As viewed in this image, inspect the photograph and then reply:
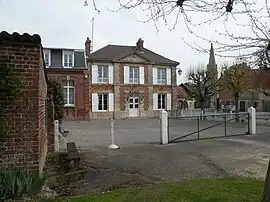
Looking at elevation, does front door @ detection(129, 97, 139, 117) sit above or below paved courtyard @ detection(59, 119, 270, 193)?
above

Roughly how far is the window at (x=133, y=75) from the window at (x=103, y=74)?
2919mm

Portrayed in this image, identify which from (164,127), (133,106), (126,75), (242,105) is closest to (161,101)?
(133,106)

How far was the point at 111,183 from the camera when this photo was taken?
664cm

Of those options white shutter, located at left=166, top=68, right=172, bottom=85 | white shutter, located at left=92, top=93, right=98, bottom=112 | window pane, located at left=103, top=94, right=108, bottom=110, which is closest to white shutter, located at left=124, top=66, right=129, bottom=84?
window pane, located at left=103, top=94, right=108, bottom=110

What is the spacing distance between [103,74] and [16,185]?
3401cm

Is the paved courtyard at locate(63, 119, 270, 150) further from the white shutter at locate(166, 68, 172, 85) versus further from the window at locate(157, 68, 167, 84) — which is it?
the white shutter at locate(166, 68, 172, 85)

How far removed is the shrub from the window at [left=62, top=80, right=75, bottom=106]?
101 ft

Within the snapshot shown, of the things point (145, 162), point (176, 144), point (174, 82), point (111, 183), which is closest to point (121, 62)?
point (174, 82)

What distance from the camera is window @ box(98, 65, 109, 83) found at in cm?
3875

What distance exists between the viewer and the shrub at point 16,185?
17.0 ft

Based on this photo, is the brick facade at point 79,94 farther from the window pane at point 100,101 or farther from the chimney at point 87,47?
the chimney at point 87,47

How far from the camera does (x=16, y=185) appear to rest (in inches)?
207

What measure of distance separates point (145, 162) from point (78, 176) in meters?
2.52

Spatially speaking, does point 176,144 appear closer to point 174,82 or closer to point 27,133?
point 27,133
